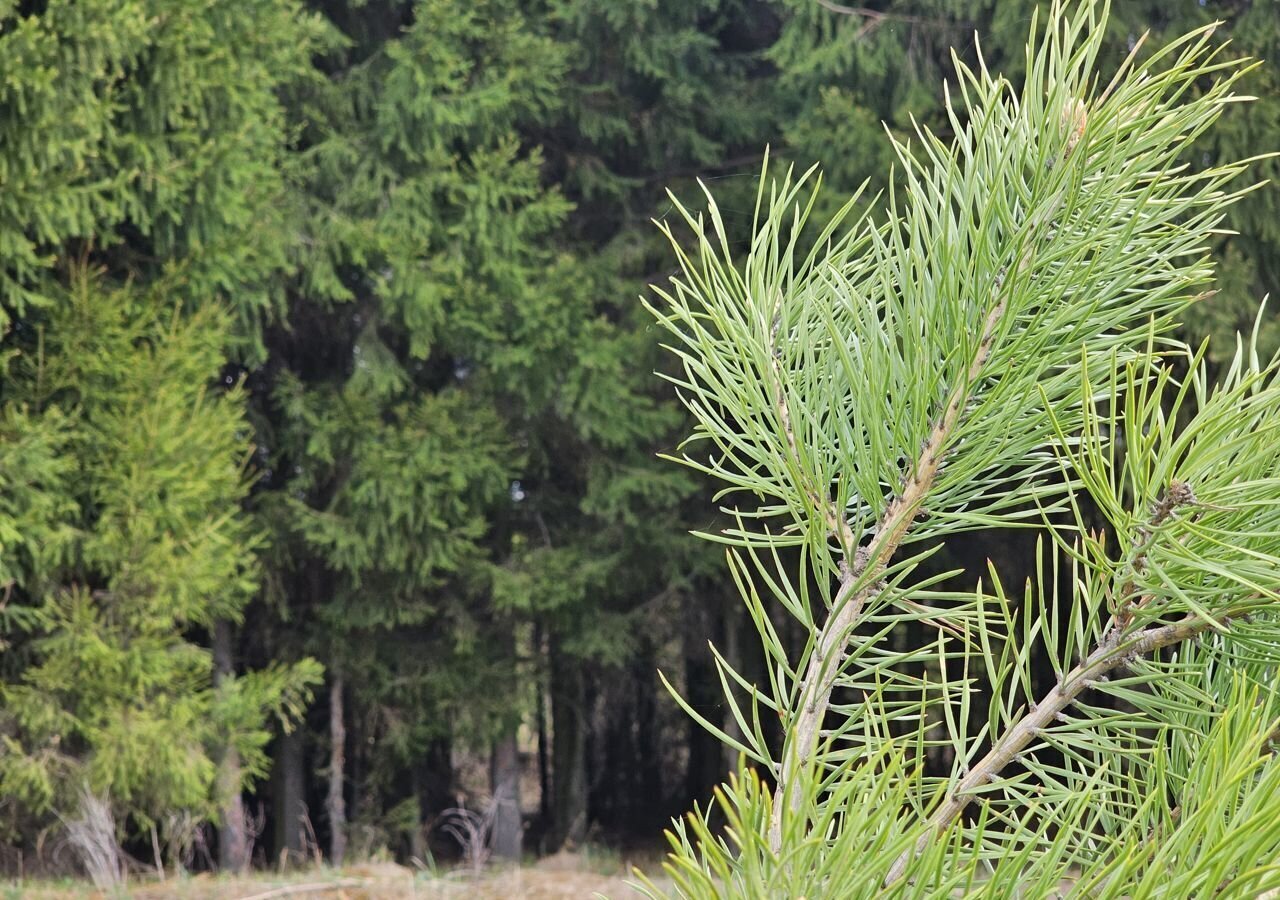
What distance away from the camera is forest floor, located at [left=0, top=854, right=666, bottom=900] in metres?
4.46

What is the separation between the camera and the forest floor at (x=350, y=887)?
446 centimetres

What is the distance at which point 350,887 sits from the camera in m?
4.54

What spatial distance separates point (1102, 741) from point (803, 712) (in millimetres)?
162

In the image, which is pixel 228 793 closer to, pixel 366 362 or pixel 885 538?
pixel 366 362

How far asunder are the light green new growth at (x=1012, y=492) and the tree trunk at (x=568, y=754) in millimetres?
9024

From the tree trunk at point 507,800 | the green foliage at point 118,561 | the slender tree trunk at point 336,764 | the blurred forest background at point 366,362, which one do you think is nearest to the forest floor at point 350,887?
the blurred forest background at point 366,362

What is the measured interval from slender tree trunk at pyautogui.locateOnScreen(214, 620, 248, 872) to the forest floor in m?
1.15

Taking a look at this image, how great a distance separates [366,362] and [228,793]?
9.30ft

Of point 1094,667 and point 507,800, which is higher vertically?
point 1094,667

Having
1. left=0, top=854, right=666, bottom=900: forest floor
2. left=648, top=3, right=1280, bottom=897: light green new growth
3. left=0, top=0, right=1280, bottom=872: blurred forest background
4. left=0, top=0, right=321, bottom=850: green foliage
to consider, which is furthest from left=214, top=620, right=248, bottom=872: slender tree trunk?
left=648, top=3, right=1280, bottom=897: light green new growth

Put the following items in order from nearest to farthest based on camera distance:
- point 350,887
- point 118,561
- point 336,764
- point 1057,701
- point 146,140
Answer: point 1057,701 → point 350,887 → point 146,140 → point 118,561 → point 336,764

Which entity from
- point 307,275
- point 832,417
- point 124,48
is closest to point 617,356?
point 307,275

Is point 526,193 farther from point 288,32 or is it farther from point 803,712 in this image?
point 803,712

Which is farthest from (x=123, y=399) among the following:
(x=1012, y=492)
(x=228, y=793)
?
(x=1012, y=492)
